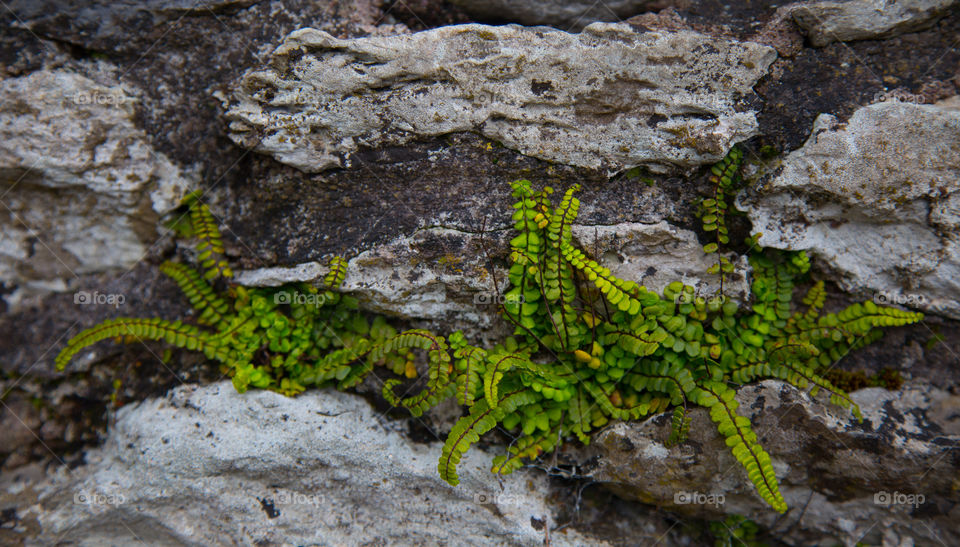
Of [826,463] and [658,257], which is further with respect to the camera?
[658,257]

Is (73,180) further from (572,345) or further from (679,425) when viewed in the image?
(679,425)

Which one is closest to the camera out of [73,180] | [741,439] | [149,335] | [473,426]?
[741,439]

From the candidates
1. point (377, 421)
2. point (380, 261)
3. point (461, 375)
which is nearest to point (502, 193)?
point (380, 261)

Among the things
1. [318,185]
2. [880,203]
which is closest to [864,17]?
[880,203]

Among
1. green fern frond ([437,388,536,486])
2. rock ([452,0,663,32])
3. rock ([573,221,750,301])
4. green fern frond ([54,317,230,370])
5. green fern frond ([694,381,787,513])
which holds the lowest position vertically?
green fern frond ([54,317,230,370])

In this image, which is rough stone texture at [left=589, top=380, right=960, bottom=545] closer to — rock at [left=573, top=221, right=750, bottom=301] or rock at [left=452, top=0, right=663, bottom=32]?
rock at [left=573, top=221, right=750, bottom=301]

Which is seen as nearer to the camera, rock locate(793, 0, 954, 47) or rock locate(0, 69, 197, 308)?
rock locate(793, 0, 954, 47)

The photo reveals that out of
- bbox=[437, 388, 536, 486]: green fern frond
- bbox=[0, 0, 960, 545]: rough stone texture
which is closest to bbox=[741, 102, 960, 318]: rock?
bbox=[0, 0, 960, 545]: rough stone texture
